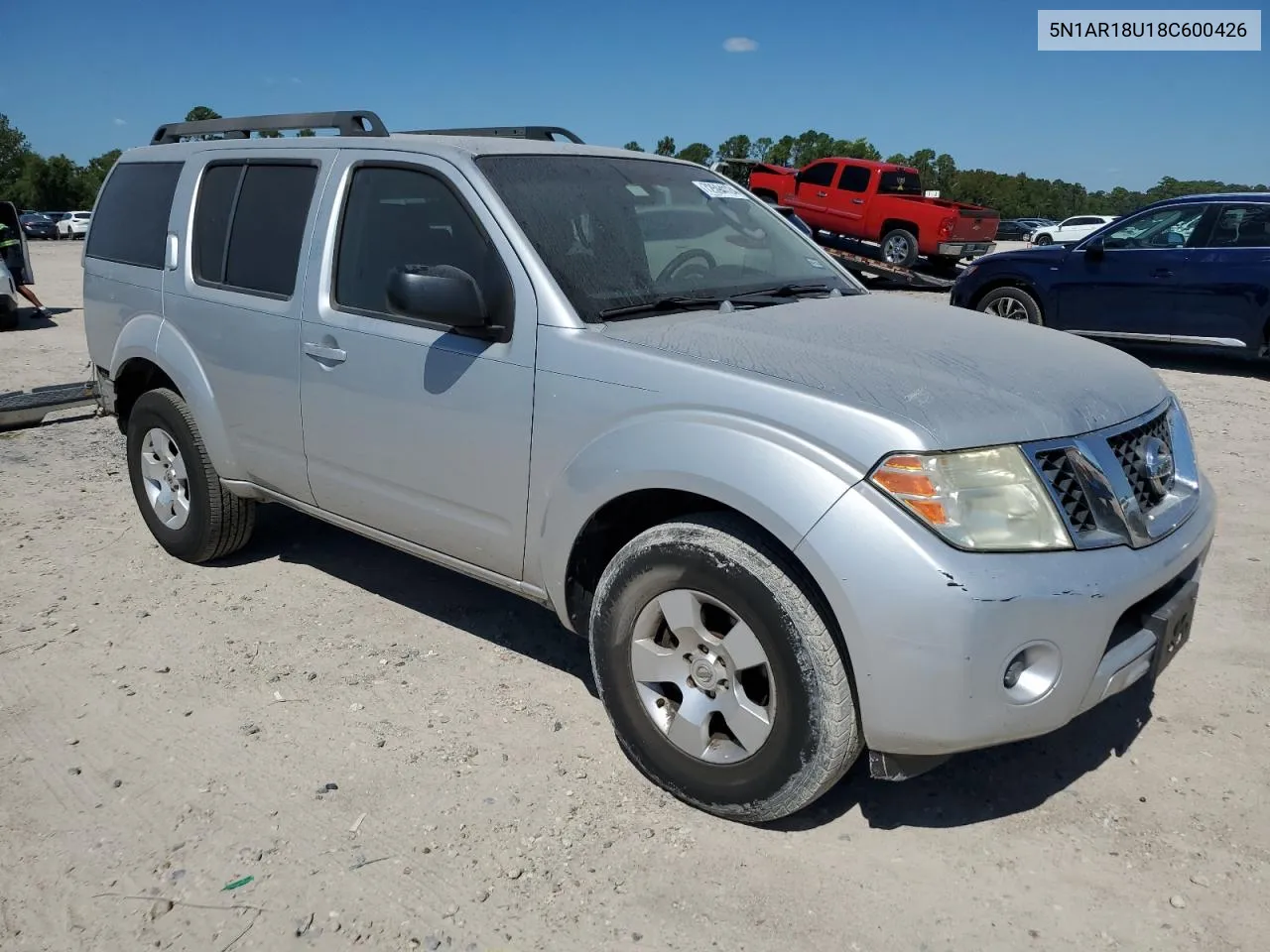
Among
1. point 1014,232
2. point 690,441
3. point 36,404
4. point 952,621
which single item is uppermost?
point 1014,232

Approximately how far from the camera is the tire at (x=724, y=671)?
8.44 ft

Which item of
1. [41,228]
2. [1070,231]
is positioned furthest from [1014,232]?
[41,228]

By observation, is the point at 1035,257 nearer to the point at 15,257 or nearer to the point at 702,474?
the point at 702,474

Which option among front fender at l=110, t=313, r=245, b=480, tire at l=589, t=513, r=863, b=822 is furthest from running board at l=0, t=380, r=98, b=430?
tire at l=589, t=513, r=863, b=822

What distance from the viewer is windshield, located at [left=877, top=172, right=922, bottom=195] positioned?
66.9 ft

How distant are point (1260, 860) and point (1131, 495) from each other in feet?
3.43

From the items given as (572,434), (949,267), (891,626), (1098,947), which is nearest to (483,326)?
(572,434)

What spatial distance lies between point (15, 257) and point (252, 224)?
12.4 meters

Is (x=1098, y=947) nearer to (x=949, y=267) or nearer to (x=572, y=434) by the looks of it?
(x=572, y=434)

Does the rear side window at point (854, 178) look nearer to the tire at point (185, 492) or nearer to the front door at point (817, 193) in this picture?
the front door at point (817, 193)

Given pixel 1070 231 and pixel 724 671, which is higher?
pixel 1070 231

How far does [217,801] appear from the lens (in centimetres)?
303

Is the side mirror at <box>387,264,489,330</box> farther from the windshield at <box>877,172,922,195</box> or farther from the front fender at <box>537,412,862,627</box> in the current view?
the windshield at <box>877,172,922,195</box>

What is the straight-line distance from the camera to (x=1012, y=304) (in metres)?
10.9
